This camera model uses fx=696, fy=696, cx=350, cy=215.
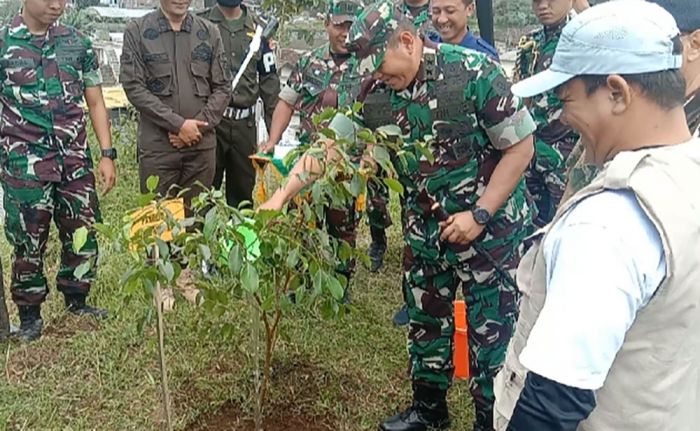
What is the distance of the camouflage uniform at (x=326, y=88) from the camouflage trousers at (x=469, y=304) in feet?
3.25

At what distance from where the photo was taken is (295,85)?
13.2 feet

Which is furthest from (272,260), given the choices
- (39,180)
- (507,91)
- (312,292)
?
(39,180)

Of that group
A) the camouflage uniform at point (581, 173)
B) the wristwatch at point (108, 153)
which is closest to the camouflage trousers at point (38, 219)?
the wristwatch at point (108, 153)

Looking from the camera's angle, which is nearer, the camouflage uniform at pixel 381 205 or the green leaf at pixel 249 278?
the green leaf at pixel 249 278

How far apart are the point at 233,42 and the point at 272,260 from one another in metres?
2.79

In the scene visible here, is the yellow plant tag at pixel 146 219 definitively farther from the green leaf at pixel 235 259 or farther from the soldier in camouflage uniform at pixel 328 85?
the soldier in camouflage uniform at pixel 328 85

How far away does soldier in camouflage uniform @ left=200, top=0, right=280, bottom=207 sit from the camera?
4.55 metres

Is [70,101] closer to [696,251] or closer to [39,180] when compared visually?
[39,180]

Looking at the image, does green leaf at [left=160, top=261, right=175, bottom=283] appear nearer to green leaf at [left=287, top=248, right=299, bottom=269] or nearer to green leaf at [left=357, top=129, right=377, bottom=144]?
green leaf at [left=287, top=248, right=299, bottom=269]

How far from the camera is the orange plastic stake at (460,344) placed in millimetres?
2868

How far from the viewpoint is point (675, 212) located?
1116 mm

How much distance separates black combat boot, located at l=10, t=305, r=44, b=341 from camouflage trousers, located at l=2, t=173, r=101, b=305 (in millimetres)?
42

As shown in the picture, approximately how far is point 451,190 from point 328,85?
4.90ft

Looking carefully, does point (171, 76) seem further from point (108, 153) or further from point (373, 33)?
point (373, 33)
